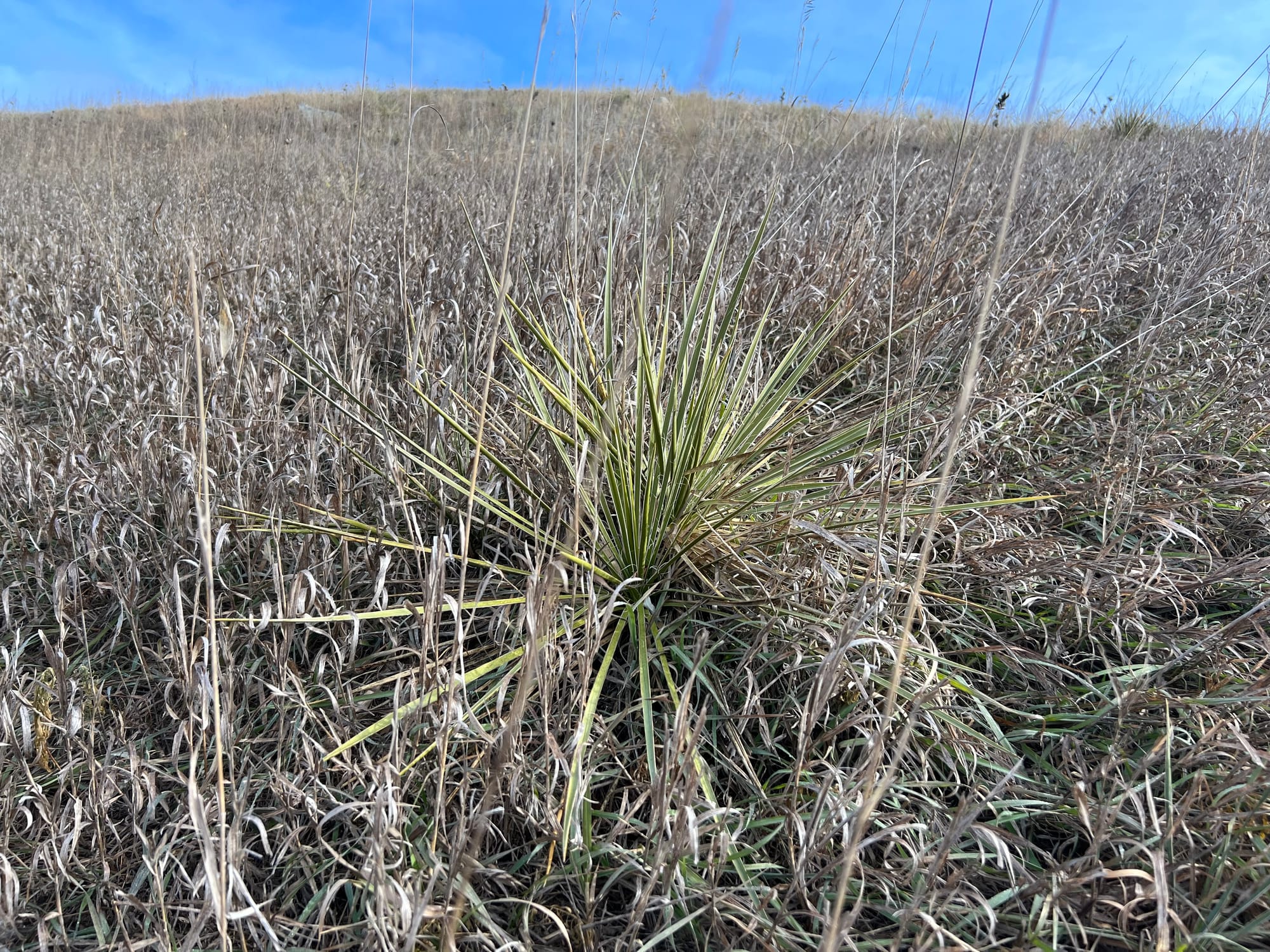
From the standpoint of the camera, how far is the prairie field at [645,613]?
3.03ft

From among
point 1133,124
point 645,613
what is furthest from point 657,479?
point 1133,124

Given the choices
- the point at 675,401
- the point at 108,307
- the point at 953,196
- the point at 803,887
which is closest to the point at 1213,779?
the point at 803,887

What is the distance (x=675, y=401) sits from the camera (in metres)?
1.48

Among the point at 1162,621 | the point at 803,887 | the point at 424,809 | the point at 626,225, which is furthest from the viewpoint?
the point at 626,225

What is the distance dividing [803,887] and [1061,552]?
39.9 inches

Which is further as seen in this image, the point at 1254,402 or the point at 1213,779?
the point at 1254,402

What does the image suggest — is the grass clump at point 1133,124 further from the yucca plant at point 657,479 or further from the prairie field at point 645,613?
the yucca plant at point 657,479

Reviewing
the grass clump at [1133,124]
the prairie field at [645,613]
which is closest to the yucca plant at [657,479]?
the prairie field at [645,613]

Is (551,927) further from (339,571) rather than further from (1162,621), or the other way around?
(1162,621)

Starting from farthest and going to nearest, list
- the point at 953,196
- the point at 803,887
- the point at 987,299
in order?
the point at 953,196 < the point at 803,887 < the point at 987,299

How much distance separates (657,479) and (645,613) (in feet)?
0.91

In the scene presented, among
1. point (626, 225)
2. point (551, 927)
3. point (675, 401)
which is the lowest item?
point (551, 927)

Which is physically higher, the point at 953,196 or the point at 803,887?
the point at 953,196

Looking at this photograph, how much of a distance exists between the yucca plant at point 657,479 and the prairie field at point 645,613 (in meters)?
0.02
